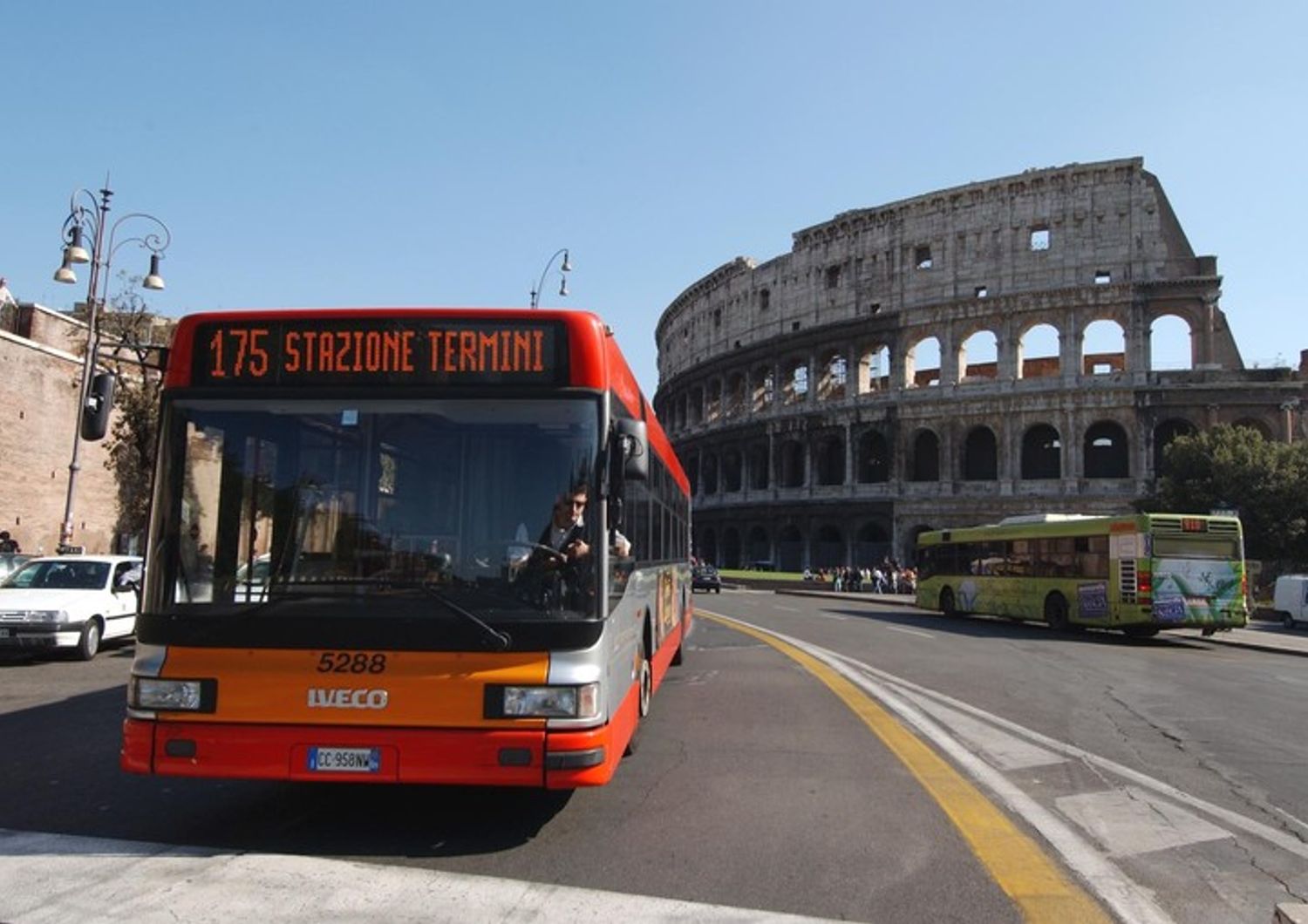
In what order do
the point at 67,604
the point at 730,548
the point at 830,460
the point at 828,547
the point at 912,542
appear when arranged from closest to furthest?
the point at 67,604, the point at 912,542, the point at 828,547, the point at 830,460, the point at 730,548

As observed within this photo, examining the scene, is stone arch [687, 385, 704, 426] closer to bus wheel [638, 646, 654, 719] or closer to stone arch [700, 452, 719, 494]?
stone arch [700, 452, 719, 494]

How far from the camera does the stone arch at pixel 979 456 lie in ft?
174

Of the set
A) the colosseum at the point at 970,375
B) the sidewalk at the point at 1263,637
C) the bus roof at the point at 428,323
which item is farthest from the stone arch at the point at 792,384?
the bus roof at the point at 428,323

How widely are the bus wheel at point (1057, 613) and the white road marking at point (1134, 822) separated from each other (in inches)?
667

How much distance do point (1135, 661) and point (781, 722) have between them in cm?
995

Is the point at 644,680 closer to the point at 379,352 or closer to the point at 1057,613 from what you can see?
the point at 379,352

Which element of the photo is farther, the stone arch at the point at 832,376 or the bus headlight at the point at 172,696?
the stone arch at the point at 832,376

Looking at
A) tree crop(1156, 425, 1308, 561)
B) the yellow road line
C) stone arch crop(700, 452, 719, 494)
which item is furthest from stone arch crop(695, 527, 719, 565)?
the yellow road line

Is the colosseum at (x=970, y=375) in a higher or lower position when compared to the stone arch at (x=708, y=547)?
higher

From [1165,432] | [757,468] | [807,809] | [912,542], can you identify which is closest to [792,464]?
[757,468]

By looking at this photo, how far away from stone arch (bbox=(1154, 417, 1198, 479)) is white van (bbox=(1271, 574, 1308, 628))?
21.0 meters

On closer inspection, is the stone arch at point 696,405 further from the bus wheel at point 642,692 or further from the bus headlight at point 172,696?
the bus headlight at point 172,696

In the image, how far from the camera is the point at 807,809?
5.79 metres

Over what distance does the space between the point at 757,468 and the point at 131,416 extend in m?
41.7
